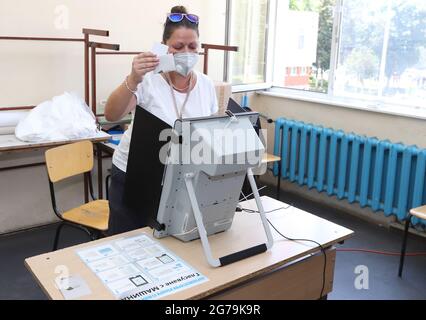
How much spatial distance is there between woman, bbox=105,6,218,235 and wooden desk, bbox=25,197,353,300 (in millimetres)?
182

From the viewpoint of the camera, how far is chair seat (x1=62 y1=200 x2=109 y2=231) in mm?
2363

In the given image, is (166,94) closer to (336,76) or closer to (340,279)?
(340,279)

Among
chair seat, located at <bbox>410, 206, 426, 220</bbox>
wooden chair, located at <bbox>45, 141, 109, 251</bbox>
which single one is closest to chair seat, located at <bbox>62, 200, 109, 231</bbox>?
wooden chair, located at <bbox>45, 141, 109, 251</bbox>

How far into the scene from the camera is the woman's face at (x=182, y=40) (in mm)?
1544

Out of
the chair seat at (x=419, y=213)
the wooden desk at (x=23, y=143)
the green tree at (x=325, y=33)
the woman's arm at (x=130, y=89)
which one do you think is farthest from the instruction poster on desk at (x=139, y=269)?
the green tree at (x=325, y=33)

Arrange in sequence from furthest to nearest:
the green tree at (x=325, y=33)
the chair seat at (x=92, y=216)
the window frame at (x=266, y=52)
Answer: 1. the window frame at (x=266, y=52)
2. the green tree at (x=325, y=33)
3. the chair seat at (x=92, y=216)

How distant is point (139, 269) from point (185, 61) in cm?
70

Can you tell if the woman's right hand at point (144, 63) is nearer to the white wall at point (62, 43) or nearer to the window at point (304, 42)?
the white wall at point (62, 43)

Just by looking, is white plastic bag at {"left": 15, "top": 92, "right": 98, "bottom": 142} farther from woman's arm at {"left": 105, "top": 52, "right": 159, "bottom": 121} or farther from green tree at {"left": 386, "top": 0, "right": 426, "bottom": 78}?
green tree at {"left": 386, "top": 0, "right": 426, "bottom": 78}

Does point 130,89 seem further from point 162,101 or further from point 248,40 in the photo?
point 248,40

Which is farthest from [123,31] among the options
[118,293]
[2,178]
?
[118,293]

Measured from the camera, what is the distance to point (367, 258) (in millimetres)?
2922

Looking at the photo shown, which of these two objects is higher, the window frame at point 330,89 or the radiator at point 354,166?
the window frame at point 330,89

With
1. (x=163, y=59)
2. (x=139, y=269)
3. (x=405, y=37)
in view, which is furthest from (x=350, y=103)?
(x=139, y=269)
